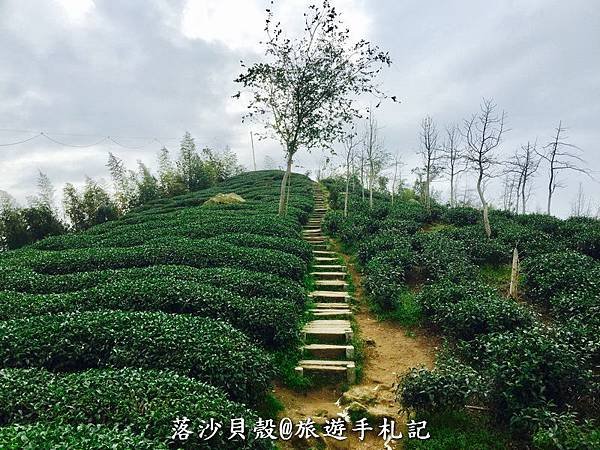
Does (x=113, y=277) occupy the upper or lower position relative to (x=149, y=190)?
lower

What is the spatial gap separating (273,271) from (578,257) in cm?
918

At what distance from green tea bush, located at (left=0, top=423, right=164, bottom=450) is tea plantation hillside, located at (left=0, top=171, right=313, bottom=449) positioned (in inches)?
0.5

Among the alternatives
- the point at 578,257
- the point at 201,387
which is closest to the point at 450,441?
the point at 201,387

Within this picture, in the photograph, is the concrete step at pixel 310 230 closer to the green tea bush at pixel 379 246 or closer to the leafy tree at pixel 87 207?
the green tea bush at pixel 379 246

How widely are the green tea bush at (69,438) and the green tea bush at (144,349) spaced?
196cm

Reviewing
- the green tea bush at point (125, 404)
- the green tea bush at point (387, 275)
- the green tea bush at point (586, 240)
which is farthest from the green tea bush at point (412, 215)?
the green tea bush at point (125, 404)

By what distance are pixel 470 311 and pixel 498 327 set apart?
658 mm

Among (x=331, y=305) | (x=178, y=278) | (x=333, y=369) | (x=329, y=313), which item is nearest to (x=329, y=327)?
(x=329, y=313)

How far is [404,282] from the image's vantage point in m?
12.9

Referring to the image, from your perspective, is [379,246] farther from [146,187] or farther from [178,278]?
[146,187]

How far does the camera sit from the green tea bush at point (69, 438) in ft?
12.5

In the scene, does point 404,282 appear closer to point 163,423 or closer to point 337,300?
point 337,300

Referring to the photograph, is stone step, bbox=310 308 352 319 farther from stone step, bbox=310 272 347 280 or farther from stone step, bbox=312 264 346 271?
stone step, bbox=312 264 346 271

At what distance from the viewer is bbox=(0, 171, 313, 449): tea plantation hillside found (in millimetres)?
4789
